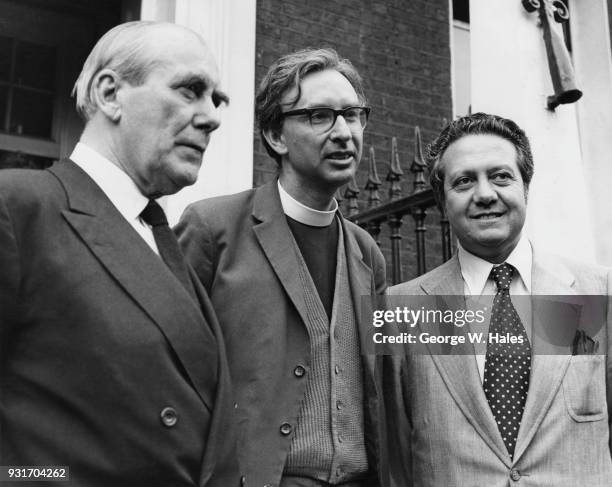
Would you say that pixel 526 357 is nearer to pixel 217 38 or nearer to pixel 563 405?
pixel 563 405

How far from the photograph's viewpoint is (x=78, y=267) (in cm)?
145

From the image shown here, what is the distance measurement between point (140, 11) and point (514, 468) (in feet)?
13.7

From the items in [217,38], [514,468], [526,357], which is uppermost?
[217,38]

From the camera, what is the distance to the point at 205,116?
1.79 metres

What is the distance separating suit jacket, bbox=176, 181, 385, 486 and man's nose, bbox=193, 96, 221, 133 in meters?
0.49

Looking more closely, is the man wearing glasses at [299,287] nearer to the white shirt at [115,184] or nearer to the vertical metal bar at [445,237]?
the white shirt at [115,184]

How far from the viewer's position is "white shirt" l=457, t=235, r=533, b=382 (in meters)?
2.33

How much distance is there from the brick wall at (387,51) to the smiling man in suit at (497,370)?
3.01 m

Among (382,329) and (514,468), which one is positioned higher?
(382,329)

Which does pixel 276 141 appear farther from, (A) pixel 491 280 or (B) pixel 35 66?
(B) pixel 35 66

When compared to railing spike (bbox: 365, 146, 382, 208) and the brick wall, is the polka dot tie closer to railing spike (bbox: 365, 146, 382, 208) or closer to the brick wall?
railing spike (bbox: 365, 146, 382, 208)


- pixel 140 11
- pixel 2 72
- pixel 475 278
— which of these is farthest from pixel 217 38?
pixel 475 278

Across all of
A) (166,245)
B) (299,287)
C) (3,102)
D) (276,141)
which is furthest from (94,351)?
(3,102)

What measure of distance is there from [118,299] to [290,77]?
1.19 metres
